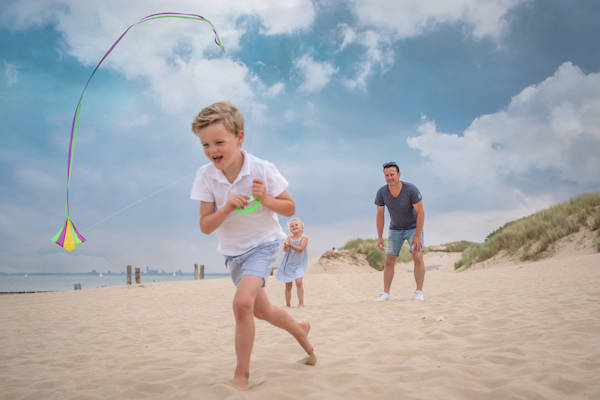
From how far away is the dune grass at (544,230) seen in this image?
516 inches

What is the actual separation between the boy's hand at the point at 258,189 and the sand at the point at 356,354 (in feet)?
3.74

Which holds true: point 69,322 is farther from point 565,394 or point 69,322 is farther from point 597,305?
point 597,305

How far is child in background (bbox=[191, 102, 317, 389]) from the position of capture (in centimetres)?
233

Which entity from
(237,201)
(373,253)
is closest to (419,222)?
(237,201)

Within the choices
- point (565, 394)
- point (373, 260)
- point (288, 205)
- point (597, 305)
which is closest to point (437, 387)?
point (565, 394)

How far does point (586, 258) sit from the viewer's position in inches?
381

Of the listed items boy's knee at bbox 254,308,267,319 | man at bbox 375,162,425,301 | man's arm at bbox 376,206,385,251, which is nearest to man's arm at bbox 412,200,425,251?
→ man at bbox 375,162,425,301

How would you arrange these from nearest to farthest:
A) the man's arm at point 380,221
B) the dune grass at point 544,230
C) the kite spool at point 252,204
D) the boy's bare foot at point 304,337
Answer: the kite spool at point 252,204, the boy's bare foot at point 304,337, the man's arm at point 380,221, the dune grass at point 544,230

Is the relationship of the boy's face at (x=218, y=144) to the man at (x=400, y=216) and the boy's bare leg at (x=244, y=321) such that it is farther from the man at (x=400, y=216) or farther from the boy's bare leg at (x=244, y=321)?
the man at (x=400, y=216)

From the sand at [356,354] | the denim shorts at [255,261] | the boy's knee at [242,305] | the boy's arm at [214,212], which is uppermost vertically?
the boy's arm at [214,212]

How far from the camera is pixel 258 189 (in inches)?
92.4

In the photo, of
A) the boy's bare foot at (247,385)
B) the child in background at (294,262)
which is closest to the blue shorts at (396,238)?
the child in background at (294,262)

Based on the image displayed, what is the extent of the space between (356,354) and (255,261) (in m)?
1.39

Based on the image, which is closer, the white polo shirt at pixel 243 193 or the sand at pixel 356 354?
the sand at pixel 356 354
